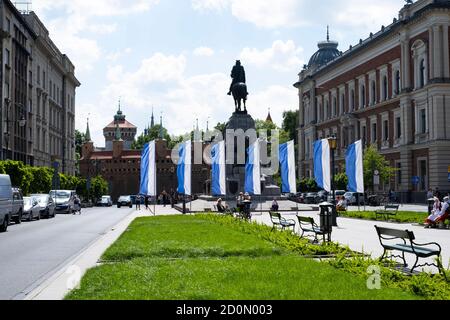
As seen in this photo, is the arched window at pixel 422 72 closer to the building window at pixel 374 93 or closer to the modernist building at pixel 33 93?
the building window at pixel 374 93

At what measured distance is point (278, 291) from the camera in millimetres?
9125

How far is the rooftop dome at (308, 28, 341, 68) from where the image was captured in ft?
305

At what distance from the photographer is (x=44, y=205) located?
39625 millimetres

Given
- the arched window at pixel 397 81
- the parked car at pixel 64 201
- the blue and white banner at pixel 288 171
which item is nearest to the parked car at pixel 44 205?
the parked car at pixel 64 201

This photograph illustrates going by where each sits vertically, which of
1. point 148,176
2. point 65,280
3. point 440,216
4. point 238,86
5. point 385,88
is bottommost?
point 65,280

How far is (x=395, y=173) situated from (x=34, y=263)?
173 ft

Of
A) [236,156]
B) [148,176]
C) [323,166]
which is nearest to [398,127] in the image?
[236,156]

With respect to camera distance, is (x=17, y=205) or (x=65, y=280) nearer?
(x=65, y=280)

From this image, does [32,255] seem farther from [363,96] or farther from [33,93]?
[363,96]

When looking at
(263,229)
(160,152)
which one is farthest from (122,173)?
(263,229)

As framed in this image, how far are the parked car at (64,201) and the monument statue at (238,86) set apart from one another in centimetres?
1532

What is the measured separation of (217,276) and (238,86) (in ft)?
143

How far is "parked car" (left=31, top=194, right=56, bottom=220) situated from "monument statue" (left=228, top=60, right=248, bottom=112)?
60.6ft
